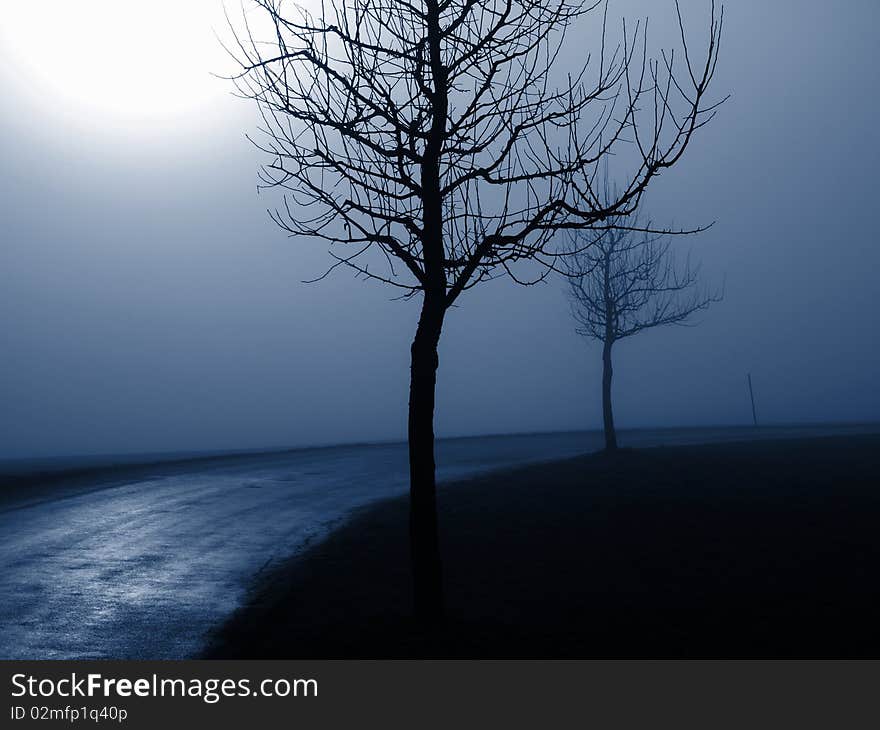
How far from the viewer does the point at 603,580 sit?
1026 centimetres

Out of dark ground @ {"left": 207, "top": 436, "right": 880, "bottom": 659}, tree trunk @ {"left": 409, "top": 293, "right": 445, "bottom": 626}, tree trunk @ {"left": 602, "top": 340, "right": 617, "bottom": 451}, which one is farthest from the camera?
tree trunk @ {"left": 602, "top": 340, "right": 617, "bottom": 451}

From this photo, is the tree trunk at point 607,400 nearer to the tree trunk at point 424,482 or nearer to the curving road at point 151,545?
the curving road at point 151,545

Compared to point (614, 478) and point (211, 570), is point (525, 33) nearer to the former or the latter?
point (211, 570)

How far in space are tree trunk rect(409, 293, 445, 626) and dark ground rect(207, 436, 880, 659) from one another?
342mm

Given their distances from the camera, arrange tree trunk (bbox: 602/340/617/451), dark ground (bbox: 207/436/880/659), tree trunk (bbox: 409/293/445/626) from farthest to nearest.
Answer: tree trunk (bbox: 602/340/617/451)
tree trunk (bbox: 409/293/445/626)
dark ground (bbox: 207/436/880/659)

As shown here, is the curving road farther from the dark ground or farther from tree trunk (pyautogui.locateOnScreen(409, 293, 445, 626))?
tree trunk (pyautogui.locateOnScreen(409, 293, 445, 626))

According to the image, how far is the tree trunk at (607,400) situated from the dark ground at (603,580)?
998 cm

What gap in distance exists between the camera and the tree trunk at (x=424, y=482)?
839 cm

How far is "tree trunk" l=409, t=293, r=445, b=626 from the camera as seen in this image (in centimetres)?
839

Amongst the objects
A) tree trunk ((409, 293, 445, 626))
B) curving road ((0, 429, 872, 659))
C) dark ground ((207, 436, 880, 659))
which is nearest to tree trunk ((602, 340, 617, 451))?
curving road ((0, 429, 872, 659))

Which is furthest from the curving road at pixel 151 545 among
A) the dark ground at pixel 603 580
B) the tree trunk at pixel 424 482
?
the tree trunk at pixel 424 482
